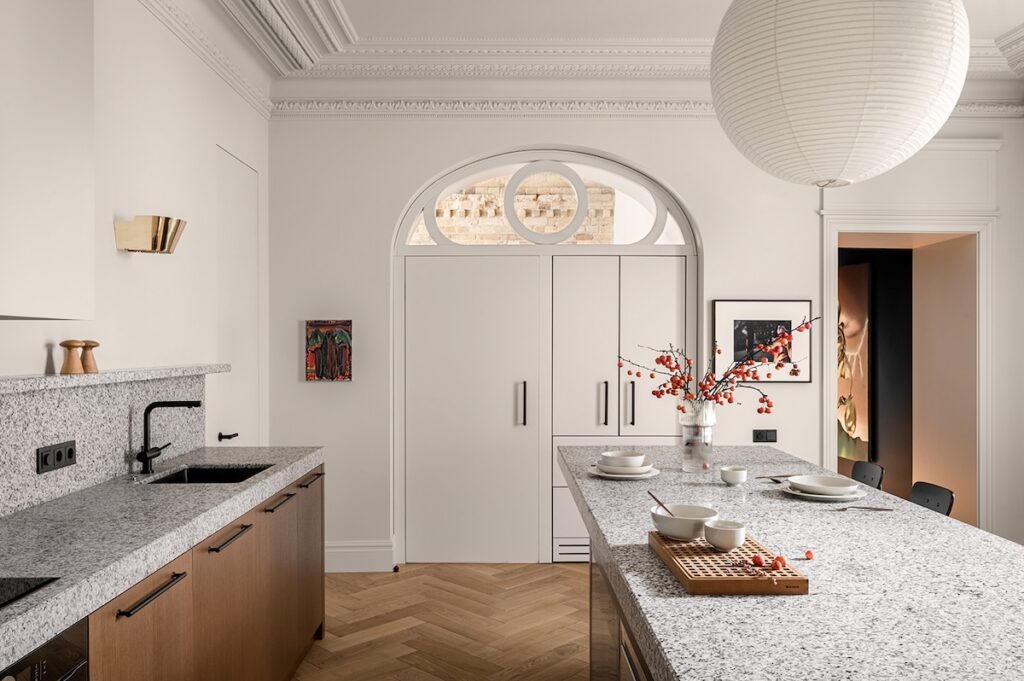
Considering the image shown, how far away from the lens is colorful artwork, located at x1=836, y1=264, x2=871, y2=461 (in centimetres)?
651

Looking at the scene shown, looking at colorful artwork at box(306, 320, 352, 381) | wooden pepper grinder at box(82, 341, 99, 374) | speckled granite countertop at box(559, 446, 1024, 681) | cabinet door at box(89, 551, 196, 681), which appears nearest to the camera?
speckled granite countertop at box(559, 446, 1024, 681)

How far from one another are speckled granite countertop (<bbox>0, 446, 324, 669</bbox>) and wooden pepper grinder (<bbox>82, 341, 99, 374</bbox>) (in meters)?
0.41

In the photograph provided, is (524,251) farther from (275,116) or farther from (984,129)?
(984,129)

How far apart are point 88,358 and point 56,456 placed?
1.08 feet

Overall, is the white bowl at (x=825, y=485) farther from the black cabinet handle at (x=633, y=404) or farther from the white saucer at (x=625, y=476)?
the black cabinet handle at (x=633, y=404)

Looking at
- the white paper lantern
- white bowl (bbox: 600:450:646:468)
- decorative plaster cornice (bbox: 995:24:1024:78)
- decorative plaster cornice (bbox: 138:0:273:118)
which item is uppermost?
A: decorative plaster cornice (bbox: 995:24:1024:78)

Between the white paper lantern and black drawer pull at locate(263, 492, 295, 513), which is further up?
the white paper lantern

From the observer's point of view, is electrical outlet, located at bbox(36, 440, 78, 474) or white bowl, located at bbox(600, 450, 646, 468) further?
white bowl, located at bbox(600, 450, 646, 468)

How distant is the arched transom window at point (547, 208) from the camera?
185 inches

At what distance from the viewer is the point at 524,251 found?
462 cm

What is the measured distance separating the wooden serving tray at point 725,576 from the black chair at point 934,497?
1.40 metres

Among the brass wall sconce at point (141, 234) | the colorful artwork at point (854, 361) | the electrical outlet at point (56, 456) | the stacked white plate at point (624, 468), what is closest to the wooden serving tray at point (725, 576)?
the stacked white plate at point (624, 468)

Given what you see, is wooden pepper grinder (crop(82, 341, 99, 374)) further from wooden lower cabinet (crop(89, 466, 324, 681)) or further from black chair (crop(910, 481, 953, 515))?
black chair (crop(910, 481, 953, 515))

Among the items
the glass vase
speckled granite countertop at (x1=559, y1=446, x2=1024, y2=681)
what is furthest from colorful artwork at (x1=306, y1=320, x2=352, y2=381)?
speckled granite countertop at (x1=559, y1=446, x2=1024, y2=681)
